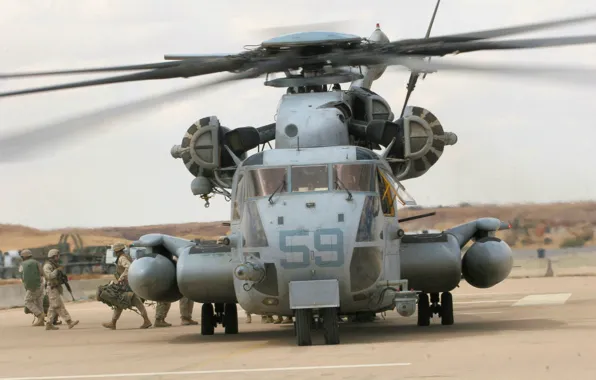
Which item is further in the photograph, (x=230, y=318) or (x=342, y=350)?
(x=230, y=318)

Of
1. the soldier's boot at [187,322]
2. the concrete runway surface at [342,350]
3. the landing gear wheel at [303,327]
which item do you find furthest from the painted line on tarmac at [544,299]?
the landing gear wheel at [303,327]

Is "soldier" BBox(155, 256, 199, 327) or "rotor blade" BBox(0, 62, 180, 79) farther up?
"rotor blade" BBox(0, 62, 180, 79)

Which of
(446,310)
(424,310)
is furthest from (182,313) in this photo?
(446,310)

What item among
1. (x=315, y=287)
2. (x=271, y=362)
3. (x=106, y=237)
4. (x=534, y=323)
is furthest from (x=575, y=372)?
(x=106, y=237)

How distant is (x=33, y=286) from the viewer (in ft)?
84.7

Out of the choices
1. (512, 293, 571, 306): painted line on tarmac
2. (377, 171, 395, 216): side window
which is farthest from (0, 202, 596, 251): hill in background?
(377, 171, 395, 216): side window

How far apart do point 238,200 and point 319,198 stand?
1.83 m

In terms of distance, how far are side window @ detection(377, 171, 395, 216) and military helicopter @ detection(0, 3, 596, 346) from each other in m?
0.02

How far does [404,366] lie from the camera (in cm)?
1312

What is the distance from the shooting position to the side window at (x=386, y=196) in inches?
698

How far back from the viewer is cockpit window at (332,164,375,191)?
17234 mm

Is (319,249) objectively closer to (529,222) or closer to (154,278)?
(154,278)

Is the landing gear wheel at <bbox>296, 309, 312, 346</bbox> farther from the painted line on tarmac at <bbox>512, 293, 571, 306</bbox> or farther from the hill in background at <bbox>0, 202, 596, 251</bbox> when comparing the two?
the hill in background at <bbox>0, 202, 596, 251</bbox>

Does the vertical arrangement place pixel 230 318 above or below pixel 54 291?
below
